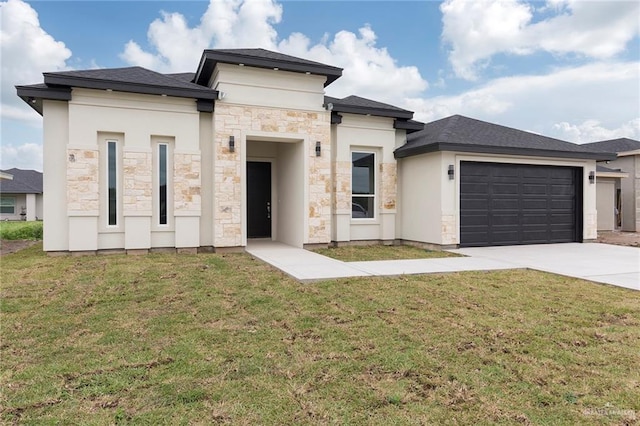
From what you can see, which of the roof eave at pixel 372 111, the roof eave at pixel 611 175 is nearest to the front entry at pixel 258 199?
the roof eave at pixel 372 111

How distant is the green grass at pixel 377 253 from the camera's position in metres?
9.20

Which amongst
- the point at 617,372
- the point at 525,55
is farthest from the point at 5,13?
the point at 525,55

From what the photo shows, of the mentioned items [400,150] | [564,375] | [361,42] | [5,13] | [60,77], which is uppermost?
[361,42]

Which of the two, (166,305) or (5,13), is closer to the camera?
(166,305)

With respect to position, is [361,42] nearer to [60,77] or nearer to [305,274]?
[60,77]

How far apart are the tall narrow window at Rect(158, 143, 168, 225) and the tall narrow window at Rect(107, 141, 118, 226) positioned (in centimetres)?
100

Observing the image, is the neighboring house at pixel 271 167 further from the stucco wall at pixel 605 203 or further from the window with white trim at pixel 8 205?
the window with white trim at pixel 8 205

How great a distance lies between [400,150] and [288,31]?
9.61m

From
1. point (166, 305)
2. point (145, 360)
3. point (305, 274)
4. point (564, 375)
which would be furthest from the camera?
point (305, 274)

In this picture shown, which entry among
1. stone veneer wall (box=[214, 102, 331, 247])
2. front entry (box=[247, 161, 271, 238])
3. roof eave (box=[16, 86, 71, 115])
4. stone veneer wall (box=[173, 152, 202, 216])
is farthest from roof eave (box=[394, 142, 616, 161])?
roof eave (box=[16, 86, 71, 115])

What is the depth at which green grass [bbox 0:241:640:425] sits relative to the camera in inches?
98.3

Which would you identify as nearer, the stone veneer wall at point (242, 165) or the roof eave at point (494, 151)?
the stone veneer wall at point (242, 165)

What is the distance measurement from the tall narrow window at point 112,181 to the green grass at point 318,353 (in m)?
3.42

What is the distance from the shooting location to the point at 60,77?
8.59m
